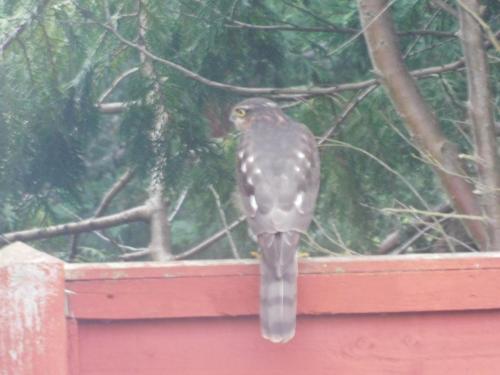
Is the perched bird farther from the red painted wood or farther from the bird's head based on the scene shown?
the red painted wood

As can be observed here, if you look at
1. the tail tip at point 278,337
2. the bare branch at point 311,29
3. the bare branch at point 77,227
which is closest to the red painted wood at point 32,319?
the tail tip at point 278,337

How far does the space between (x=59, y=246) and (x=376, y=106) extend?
6.50ft

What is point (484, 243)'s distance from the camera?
327cm

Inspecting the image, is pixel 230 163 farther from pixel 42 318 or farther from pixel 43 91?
pixel 42 318

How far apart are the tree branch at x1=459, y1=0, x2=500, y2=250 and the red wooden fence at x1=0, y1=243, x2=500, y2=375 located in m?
1.38

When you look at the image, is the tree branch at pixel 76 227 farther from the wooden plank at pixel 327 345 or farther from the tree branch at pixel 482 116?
the wooden plank at pixel 327 345

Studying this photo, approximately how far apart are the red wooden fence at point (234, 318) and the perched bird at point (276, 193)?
2.4 inches

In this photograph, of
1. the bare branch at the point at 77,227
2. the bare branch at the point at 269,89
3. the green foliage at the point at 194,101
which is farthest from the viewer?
the bare branch at the point at 77,227

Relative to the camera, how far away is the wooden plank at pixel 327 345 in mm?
1689

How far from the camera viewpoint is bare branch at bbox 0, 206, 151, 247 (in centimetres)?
455

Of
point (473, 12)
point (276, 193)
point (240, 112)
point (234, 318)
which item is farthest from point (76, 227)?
point (234, 318)

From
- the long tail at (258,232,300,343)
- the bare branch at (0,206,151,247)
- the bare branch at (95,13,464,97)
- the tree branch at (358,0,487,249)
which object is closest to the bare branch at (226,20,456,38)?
the bare branch at (95,13,464,97)

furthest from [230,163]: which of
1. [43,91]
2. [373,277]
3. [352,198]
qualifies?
[373,277]

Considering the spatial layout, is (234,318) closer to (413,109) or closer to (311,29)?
(413,109)
